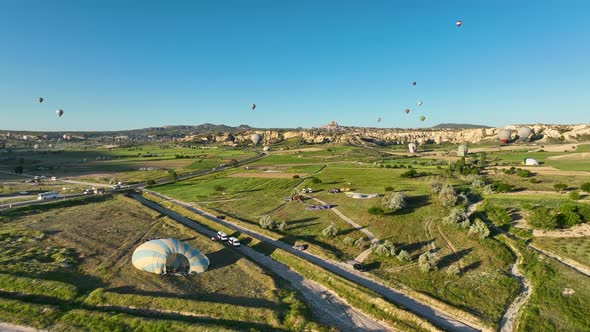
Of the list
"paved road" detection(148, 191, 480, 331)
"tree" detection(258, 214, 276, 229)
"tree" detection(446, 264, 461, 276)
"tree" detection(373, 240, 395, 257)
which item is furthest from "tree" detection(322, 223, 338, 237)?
"tree" detection(446, 264, 461, 276)

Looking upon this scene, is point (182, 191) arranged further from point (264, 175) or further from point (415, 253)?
point (415, 253)

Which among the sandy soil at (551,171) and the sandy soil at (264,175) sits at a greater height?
the sandy soil at (551,171)

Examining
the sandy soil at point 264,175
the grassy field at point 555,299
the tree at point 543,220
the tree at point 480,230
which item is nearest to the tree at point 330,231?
the tree at point 480,230

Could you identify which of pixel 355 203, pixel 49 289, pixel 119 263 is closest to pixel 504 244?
pixel 355 203

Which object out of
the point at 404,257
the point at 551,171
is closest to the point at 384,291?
the point at 404,257

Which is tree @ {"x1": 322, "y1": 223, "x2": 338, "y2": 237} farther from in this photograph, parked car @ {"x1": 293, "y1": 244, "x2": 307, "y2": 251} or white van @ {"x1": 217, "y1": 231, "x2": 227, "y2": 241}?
white van @ {"x1": 217, "y1": 231, "x2": 227, "y2": 241}

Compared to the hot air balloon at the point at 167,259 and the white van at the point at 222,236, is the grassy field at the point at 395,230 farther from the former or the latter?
the hot air balloon at the point at 167,259
